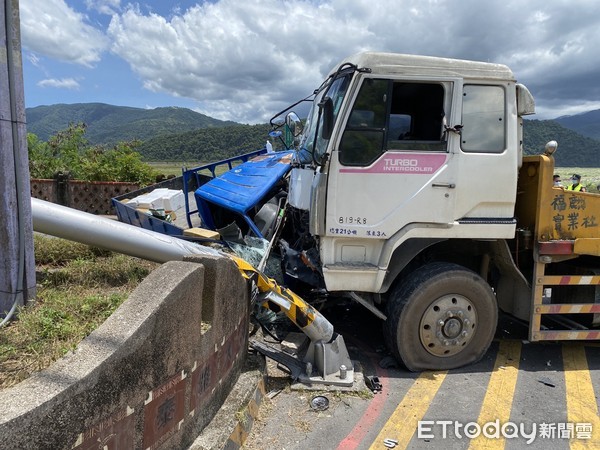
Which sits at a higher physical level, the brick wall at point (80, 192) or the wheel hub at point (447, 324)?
the brick wall at point (80, 192)

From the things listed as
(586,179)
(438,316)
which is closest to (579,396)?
(438,316)

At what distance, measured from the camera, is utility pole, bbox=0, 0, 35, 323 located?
2816mm

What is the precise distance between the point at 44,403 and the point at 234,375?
73.2 inches

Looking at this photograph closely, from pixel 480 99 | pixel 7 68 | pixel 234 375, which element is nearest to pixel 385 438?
pixel 234 375

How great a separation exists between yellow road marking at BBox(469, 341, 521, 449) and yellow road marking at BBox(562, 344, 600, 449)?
444 mm

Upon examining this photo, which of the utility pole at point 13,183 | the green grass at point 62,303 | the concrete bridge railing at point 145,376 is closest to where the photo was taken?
the concrete bridge railing at point 145,376

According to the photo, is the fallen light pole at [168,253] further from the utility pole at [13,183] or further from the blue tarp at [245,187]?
the blue tarp at [245,187]

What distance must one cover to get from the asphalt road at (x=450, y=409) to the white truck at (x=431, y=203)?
293mm

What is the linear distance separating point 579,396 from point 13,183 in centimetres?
488

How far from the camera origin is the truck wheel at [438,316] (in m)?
3.93

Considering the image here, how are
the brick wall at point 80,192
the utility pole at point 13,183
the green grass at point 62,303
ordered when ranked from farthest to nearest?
the brick wall at point 80,192, the utility pole at point 13,183, the green grass at point 62,303

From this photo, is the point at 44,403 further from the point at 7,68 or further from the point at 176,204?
the point at 176,204

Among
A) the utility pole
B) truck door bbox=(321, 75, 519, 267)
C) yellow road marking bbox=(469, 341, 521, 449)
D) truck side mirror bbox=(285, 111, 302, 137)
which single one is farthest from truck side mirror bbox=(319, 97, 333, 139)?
yellow road marking bbox=(469, 341, 521, 449)

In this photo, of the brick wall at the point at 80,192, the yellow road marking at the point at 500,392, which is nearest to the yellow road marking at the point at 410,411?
the yellow road marking at the point at 500,392
